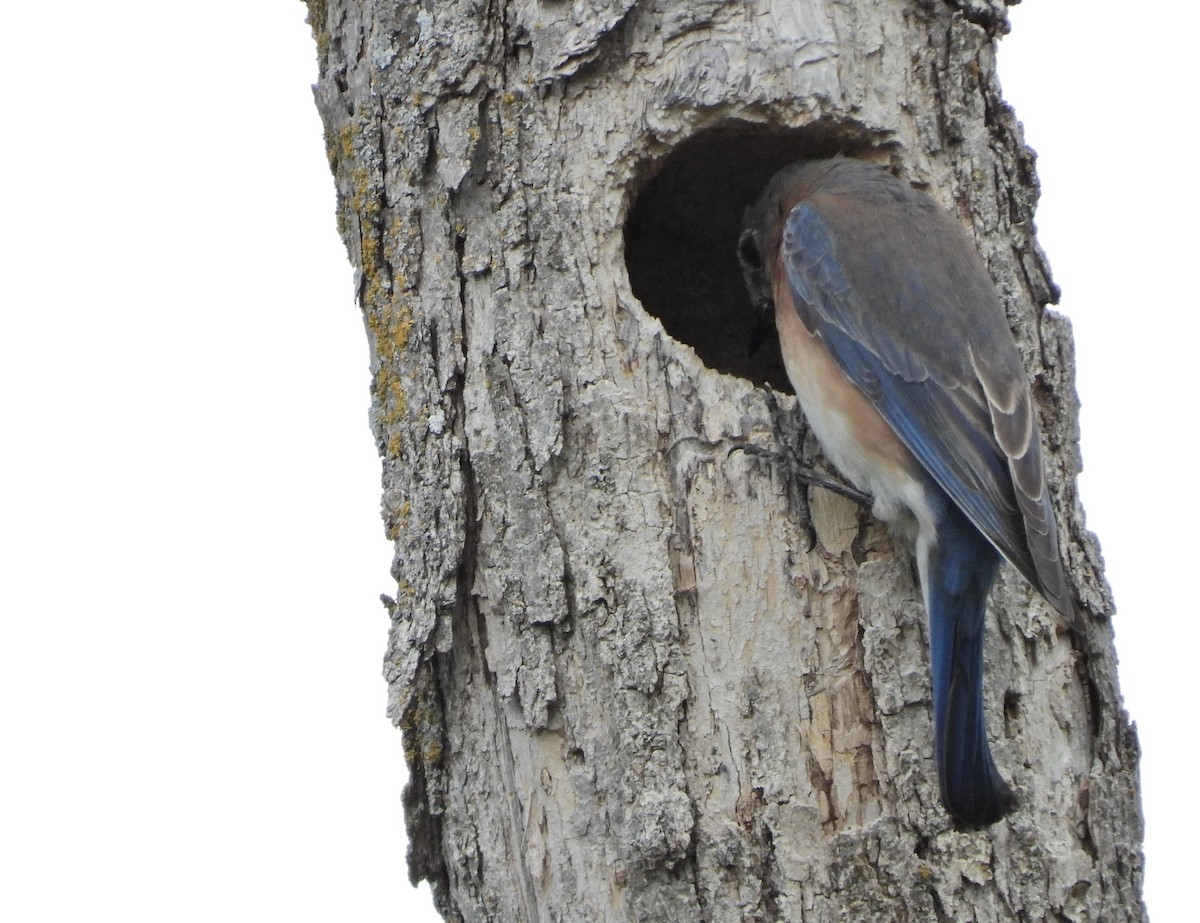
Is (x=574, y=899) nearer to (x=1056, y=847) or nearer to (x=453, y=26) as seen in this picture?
(x=1056, y=847)

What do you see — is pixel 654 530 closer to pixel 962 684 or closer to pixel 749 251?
pixel 962 684

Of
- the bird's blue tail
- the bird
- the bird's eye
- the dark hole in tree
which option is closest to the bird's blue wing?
the bird

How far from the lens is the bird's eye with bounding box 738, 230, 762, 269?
15.5 ft

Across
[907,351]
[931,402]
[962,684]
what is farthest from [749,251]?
[962,684]

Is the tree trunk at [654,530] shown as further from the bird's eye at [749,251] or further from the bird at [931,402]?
the bird's eye at [749,251]

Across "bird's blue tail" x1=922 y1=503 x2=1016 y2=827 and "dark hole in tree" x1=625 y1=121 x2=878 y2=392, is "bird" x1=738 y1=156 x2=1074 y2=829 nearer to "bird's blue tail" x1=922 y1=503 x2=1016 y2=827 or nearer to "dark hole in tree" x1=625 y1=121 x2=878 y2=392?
"bird's blue tail" x1=922 y1=503 x2=1016 y2=827

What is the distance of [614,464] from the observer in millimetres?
3709

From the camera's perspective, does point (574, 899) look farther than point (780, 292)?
No

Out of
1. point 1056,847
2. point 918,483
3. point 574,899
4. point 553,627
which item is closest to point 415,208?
point 553,627

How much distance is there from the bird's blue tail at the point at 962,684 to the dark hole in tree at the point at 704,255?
1.45 metres

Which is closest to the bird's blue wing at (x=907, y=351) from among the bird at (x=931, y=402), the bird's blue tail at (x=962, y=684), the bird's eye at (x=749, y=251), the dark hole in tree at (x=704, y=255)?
the bird at (x=931, y=402)

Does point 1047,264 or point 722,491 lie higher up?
point 1047,264

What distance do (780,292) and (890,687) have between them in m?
1.21

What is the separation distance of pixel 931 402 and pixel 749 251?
107cm
